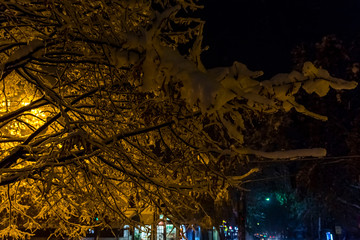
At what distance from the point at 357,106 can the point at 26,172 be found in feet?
52.7

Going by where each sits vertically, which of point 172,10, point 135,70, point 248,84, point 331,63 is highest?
point 331,63

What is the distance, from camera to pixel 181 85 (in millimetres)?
2883

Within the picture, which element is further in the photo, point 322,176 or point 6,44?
point 322,176

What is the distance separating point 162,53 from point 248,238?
267 feet

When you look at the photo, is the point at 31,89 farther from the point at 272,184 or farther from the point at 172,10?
the point at 272,184

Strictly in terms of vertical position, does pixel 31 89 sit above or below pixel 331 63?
below

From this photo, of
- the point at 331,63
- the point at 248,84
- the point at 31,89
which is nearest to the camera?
the point at 248,84

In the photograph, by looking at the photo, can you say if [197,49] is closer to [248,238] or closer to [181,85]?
[181,85]

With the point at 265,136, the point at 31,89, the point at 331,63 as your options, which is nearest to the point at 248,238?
the point at 265,136

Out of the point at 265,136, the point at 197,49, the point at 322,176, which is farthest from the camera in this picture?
the point at 265,136

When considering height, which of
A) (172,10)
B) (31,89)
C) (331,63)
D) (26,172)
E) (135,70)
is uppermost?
(331,63)

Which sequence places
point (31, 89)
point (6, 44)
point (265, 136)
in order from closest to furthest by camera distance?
point (6, 44)
point (31, 89)
point (265, 136)

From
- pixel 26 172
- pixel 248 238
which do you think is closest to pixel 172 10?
pixel 26 172

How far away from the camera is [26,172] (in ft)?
14.0
